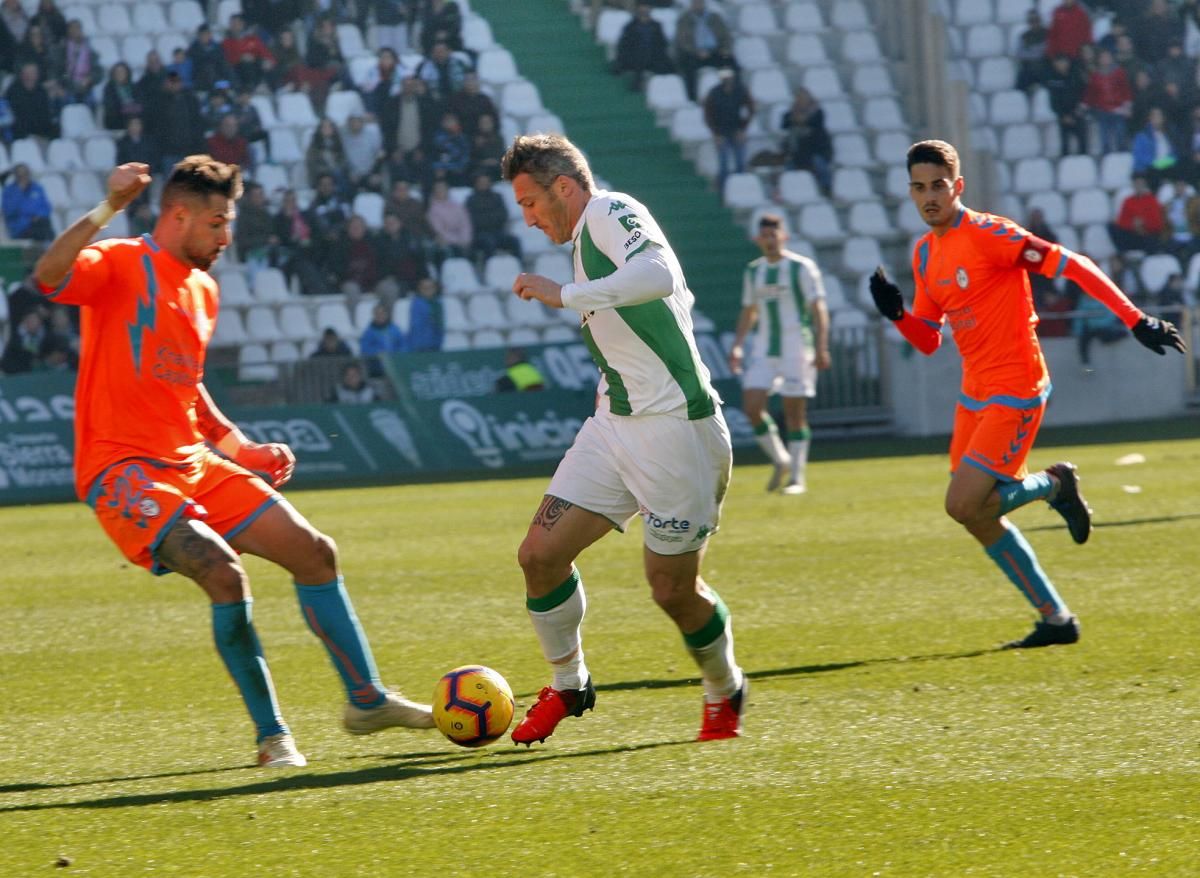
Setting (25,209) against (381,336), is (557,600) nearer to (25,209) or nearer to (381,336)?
(381,336)

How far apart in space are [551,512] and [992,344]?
2610mm

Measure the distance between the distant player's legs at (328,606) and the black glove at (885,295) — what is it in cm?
252

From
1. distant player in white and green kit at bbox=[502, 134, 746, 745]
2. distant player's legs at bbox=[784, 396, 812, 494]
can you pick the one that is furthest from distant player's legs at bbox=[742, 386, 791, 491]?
distant player in white and green kit at bbox=[502, 134, 746, 745]

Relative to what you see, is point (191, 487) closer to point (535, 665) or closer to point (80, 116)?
point (535, 665)

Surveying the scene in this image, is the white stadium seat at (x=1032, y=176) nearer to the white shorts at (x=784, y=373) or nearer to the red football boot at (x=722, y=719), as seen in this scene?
the white shorts at (x=784, y=373)

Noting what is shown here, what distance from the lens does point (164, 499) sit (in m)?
5.42

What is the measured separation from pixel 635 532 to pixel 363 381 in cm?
728

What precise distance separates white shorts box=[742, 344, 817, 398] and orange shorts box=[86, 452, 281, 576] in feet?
32.0

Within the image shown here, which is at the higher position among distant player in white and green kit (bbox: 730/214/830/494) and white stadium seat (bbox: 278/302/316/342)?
distant player in white and green kit (bbox: 730/214/830/494)

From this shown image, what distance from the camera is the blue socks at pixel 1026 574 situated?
7137 mm

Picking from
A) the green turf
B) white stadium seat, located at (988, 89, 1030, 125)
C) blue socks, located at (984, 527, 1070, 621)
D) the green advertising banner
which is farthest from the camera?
white stadium seat, located at (988, 89, 1030, 125)

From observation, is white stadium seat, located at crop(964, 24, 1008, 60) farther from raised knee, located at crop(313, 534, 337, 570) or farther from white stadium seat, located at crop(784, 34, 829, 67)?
raised knee, located at crop(313, 534, 337, 570)

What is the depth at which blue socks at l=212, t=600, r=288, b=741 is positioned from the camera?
17.7ft

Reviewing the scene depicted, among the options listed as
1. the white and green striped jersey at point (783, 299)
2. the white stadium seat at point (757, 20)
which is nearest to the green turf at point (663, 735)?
the white and green striped jersey at point (783, 299)
